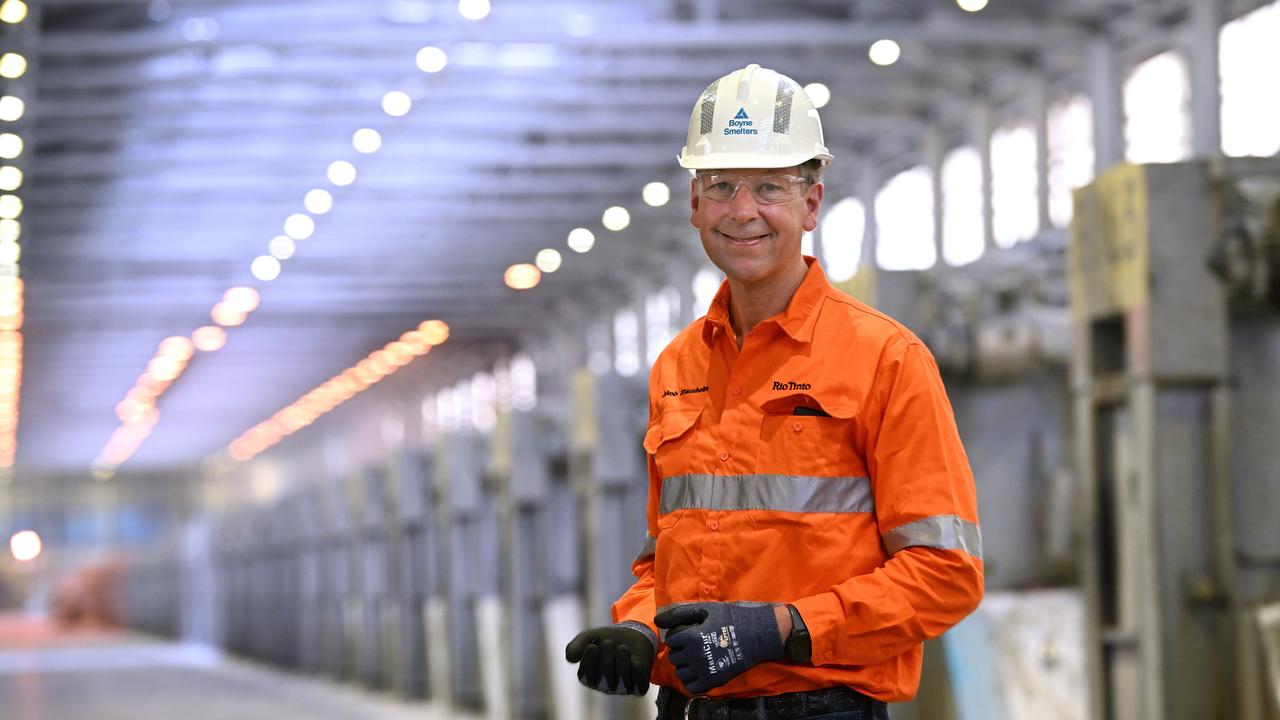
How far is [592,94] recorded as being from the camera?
66.5 feet

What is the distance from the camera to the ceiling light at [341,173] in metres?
22.1

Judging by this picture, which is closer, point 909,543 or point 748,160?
point 909,543

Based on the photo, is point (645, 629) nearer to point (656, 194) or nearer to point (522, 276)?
point (656, 194)

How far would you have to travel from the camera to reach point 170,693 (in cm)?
2719

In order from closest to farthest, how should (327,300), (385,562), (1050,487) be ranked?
(1050,487) < (385,562) < (327,300)

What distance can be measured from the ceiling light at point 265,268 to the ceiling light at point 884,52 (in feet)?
40.7

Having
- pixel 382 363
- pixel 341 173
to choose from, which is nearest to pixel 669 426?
pixel 341 173

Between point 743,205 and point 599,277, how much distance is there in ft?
95.5

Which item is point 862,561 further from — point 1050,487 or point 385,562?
point 385,562

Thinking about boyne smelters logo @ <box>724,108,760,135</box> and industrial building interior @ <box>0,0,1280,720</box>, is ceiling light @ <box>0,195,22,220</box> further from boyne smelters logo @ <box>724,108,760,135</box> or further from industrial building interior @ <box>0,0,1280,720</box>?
boyne smelters logo @ <box>724,108,760,135</box>

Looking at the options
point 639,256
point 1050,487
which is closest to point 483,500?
point 639,256

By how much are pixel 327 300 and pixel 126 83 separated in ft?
46.1

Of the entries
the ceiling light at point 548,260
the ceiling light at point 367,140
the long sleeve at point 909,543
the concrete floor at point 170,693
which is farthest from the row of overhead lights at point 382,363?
the long sleeve at point 909,543

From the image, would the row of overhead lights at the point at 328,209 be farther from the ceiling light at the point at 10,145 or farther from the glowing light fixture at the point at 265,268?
the ceiling light at the point at 10,145
